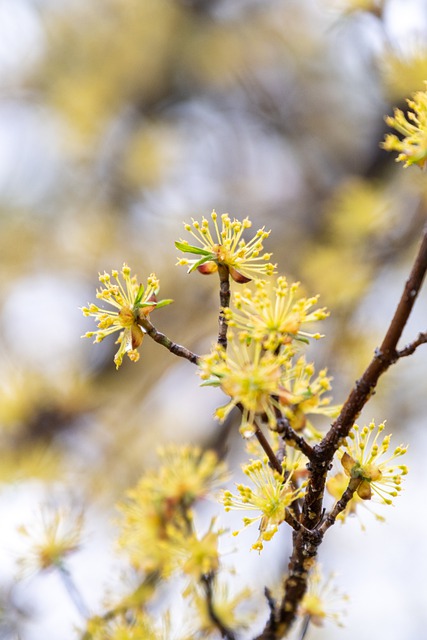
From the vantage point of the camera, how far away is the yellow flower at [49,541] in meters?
0.65

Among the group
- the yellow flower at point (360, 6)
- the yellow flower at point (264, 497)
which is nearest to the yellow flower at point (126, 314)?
the yellow flower at point (264, 497)

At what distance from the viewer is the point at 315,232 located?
5.55 ft

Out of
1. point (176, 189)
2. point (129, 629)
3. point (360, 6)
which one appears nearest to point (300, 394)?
point (129, 629)

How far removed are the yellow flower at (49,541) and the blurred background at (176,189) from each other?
1.81 ft

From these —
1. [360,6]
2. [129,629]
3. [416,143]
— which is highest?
[360,6]

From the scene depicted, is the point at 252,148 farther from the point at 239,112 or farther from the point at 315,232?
the point at 315,232

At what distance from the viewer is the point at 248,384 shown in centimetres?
37

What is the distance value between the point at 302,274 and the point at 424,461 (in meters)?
0.64

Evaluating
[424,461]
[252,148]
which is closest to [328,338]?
[424,461]

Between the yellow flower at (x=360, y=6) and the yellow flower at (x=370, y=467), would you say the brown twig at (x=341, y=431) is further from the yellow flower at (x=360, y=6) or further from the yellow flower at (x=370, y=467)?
the yellow flower at (x=360, y=6)

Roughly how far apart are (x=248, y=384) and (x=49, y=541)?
1.25 ft

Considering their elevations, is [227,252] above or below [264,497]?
above

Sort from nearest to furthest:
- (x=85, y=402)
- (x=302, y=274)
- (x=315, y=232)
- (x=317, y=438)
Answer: (x=317, y=438) → (x=85, y=402) → (x=302, y=274) → (x=315, y=232)

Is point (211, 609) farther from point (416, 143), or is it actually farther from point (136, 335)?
point (416, 143)
